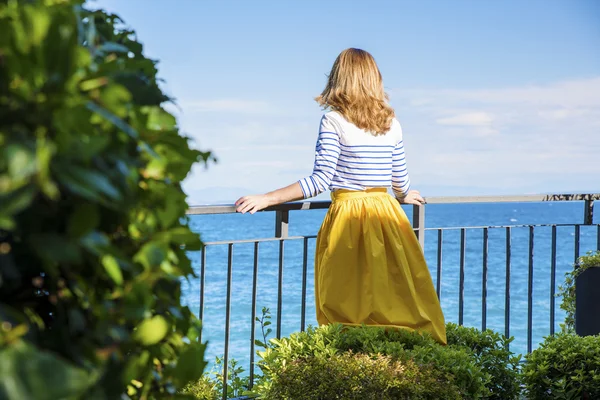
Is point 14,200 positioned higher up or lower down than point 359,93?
lower down

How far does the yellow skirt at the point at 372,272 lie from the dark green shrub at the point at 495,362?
5.3 inches

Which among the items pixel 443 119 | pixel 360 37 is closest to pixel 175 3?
pixel 360 37

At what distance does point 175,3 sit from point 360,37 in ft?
36.7

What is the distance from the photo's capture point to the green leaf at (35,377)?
1.38 ft

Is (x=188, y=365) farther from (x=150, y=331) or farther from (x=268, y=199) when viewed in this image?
(x=268, y=199)

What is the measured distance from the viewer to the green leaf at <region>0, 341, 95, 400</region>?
16.5 inches

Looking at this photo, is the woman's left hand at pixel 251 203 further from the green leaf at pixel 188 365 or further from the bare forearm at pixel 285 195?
the green leaf at pixel 188 365

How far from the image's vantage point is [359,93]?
2.74 metres

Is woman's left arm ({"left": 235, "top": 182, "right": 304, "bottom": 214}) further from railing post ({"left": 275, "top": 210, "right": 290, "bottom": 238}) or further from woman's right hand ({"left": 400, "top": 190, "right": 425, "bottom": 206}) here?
woman's right hand ({"left": 400, "top": 190, "right": 425, "bottom": 206})

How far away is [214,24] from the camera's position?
37.0 metres

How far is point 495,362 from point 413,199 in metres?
0.90

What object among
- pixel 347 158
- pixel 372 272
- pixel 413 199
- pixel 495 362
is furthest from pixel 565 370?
pixel 347 158

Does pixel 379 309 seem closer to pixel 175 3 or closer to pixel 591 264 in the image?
pixel 591 264

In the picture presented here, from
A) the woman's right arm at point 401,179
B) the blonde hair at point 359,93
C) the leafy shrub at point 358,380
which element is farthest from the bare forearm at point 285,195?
the leafy shrub at point 358,380
